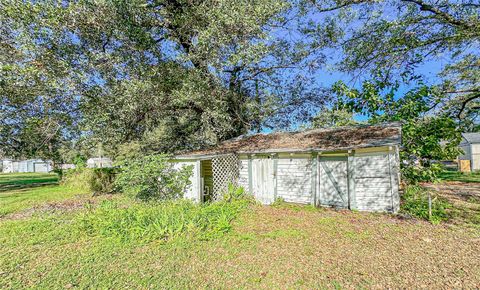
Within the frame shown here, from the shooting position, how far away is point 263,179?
29.7 ft

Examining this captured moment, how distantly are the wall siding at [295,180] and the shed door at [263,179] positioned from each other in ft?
0.90

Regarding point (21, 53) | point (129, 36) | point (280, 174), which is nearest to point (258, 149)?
point (280, 174)

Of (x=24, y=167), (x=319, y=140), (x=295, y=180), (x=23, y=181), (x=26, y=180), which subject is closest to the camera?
(x=295, y=180)

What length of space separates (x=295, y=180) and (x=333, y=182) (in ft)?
4.26

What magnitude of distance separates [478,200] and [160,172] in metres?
11.2

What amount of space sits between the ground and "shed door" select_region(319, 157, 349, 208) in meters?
1.39

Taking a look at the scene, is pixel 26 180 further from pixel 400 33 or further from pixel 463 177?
pixel 463 177

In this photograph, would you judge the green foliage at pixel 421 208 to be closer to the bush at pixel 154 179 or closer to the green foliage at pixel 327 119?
the green foliage at pixel 327 119

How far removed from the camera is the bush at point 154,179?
787cm

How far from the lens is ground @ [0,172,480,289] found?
334 centimetres

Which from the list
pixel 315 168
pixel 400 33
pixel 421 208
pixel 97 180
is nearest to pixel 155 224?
pixel 315 168

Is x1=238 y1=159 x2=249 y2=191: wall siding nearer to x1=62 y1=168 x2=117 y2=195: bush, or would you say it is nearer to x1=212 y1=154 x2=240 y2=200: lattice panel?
x1=212 y1=154 x2=240 y2=200: lattice panel

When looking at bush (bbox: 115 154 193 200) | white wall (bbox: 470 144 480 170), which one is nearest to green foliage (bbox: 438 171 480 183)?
white wall (bbox: 470 144 480 170)

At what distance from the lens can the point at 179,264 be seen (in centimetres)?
387
